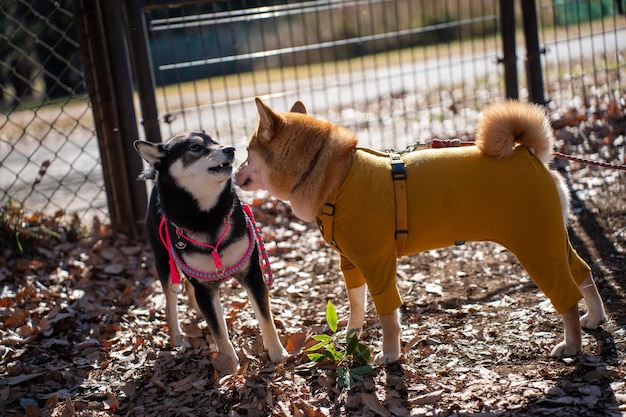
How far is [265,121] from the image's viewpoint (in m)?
2.98

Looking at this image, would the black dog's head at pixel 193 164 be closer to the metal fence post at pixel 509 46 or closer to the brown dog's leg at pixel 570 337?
the brown dog's leg at pixel 570 337

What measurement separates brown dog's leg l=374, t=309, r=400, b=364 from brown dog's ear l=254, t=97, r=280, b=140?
3.31ft

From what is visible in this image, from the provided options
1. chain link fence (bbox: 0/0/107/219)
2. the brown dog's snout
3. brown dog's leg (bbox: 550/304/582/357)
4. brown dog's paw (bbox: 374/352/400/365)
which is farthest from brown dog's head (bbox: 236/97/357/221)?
chain link fence (bbox: 0/0/107/219)

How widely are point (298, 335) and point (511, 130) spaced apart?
1.51 meters

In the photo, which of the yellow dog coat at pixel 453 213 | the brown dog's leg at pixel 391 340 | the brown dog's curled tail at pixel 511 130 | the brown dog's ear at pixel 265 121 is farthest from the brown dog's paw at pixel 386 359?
the brown dog's ear at pixel 265 121

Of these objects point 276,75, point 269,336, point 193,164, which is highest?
point 193,164

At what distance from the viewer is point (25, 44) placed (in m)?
16.6

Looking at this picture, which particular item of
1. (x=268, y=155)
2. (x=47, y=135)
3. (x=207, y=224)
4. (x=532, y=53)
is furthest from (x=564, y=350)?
(x=47, y=135)

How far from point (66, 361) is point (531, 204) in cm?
253

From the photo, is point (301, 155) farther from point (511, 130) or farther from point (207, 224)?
point (511, 130)

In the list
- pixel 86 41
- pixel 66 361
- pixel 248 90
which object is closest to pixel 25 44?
pixel 248 90

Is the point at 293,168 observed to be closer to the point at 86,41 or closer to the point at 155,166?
the point at 155,166

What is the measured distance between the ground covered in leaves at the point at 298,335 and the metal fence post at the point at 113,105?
0.87 ft

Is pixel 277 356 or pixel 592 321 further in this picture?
pixel 277 356
